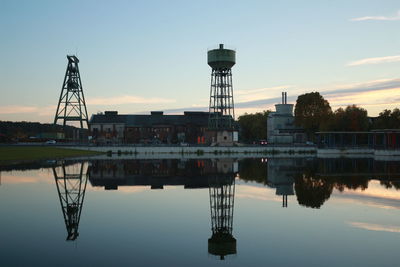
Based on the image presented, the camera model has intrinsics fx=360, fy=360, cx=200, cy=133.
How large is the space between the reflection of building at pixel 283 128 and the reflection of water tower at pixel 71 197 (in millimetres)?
73224

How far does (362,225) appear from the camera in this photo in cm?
1356

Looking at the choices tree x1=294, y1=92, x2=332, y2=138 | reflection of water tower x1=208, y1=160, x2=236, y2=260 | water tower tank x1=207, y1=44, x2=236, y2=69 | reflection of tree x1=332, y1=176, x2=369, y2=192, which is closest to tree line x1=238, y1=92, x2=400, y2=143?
tree x1=294, y1=92, x2=332, y2=138

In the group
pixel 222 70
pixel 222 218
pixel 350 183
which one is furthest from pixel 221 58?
pixel 222 218

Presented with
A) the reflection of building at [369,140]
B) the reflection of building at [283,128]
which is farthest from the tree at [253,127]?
the reflection of building at [369,140]

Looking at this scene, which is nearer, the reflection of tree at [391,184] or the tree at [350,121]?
the reflection of tree at [391,184]

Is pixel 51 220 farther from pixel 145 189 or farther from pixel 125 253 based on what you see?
pixel 145 189

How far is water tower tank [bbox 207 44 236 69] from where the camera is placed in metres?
77.2

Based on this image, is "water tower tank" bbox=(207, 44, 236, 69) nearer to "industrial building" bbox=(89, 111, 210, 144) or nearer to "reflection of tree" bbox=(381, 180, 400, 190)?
"industrial building" bbox=(89, 111, 210, 144)

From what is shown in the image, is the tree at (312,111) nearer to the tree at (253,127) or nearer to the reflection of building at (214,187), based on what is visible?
the tree at (253,127)

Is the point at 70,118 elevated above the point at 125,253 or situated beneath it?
elevated above

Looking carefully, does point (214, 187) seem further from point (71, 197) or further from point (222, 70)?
point (222, 70)

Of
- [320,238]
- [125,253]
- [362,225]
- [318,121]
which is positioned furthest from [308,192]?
[318,121]

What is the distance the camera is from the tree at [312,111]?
84062 millimetres

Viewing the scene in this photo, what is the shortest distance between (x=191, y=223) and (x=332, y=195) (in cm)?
998
